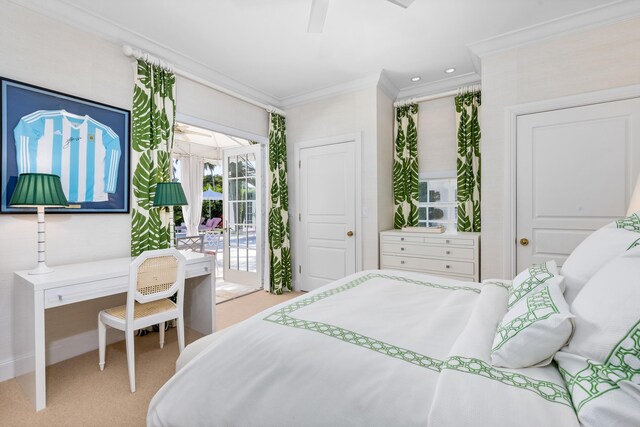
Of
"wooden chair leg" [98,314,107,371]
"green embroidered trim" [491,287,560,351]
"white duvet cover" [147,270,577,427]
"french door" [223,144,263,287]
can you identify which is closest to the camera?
"white duvet cover" [147,270,577,427]

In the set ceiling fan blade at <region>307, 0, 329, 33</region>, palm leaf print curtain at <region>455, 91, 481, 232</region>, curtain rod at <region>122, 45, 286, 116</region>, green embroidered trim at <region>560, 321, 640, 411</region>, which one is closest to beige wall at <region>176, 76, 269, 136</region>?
curtain rod at <region>122, 45, 286, 116</region>

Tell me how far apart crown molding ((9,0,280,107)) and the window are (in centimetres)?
274

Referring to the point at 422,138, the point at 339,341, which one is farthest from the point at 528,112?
the point at 339,341

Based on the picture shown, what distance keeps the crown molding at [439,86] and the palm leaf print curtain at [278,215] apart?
1.74m

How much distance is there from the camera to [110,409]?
177 centimetres

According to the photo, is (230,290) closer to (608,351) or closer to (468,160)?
(468,160)

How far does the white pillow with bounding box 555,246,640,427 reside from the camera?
0.65 m

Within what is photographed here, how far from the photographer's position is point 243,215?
15.0ft

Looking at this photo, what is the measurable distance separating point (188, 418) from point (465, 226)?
3.28 m

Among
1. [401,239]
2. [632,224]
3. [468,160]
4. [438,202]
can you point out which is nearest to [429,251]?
[401,239]

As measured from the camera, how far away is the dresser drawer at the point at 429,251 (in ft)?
10.2

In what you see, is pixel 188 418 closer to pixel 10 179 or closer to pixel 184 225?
pixel 10 179

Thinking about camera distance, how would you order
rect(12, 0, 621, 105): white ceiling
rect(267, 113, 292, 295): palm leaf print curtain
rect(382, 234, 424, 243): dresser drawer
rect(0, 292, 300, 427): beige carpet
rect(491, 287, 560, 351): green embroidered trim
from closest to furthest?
1. rect(491, 287, 560, 351): green embroidered trim
2. rect(0, 292, 300, 427): beige carpet
3. rect(12, 0, 621, 105): white ceiling
4. rect(382, 234, 424, 243): dresser drawer
5. rect(267, 113, 292, 295): palm leaf print curtain

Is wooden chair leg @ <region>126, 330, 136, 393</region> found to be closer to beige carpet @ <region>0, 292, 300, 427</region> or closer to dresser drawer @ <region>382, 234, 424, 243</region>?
beige carpet @ <region>0, 292, 300, 427</region>
